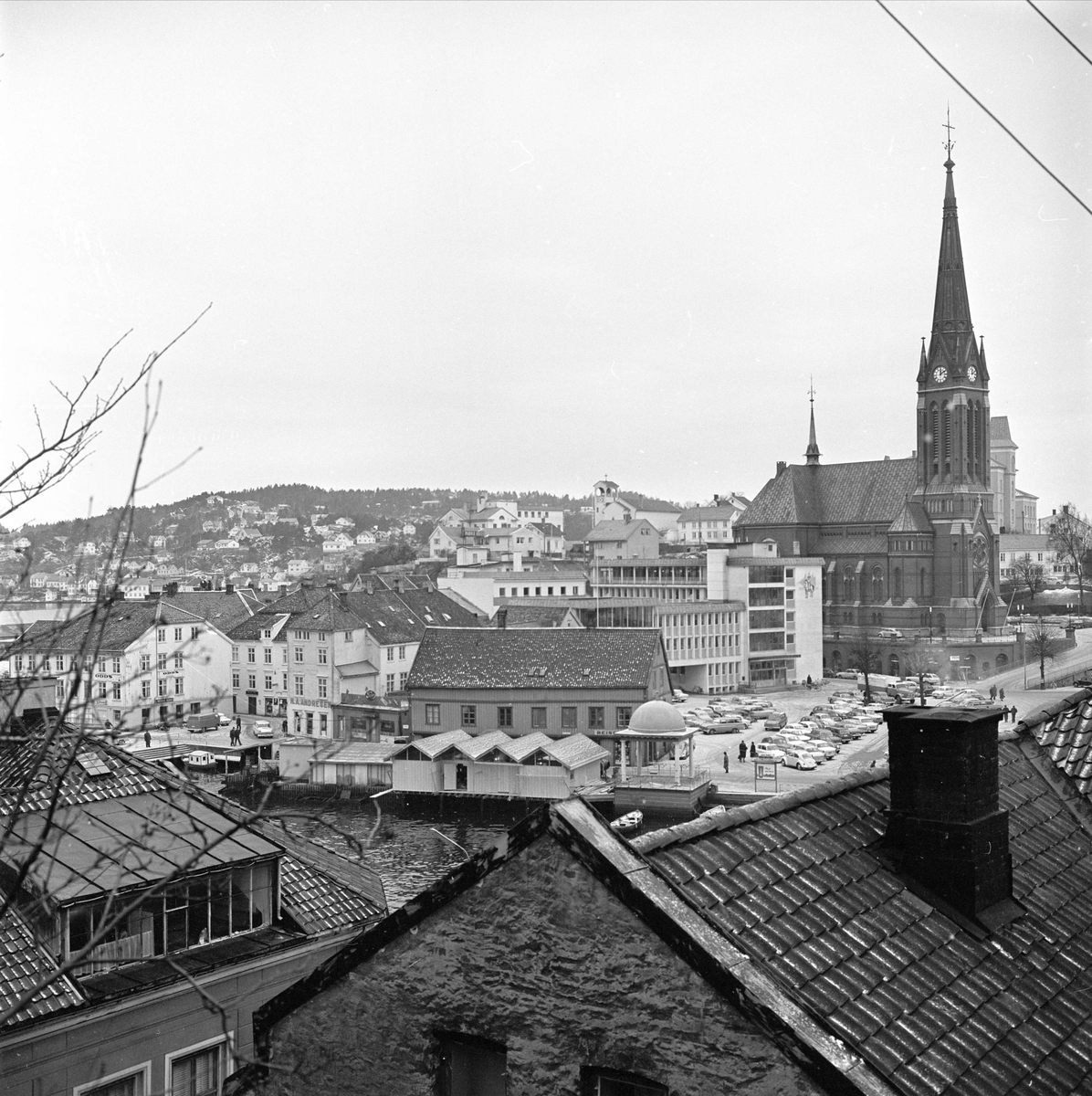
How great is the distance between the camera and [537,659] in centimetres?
5066

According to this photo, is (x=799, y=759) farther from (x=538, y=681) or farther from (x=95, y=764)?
(x=95, y=764)

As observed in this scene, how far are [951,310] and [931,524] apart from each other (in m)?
17.0

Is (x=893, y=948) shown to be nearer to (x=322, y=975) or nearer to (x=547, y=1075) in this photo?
(x=547, y=1075)

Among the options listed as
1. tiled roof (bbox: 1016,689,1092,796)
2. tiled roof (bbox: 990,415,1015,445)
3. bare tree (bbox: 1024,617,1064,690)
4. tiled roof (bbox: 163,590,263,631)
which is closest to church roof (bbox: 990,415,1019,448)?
tiled roof (bbox: 990,415,1015,445)

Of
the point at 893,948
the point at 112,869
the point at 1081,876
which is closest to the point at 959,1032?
the point at 893,948

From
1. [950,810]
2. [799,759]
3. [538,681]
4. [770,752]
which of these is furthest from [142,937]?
[770,752]

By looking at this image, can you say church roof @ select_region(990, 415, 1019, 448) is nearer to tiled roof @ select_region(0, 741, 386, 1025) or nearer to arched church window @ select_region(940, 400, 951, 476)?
arched church window @ select_region(940, 400, 951, 476)

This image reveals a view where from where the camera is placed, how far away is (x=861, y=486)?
97.7 metres

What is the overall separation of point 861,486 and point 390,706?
2165 inches

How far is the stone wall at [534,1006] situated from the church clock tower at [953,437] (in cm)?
8614

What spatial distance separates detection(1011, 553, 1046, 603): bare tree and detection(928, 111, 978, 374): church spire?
92.0 ft

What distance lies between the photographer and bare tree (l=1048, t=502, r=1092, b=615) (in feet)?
325

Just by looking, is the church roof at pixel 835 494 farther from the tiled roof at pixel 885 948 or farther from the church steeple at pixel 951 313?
the tiled roof at pixel 885 948

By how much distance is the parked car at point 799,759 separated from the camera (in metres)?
46.3
